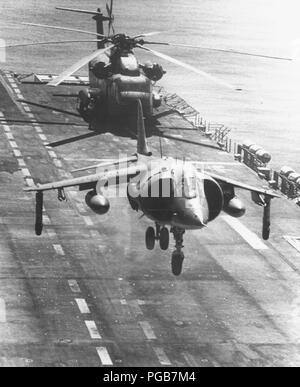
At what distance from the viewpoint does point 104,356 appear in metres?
48.2

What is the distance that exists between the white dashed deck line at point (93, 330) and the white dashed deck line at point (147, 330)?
238cm

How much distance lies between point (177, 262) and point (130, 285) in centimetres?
332

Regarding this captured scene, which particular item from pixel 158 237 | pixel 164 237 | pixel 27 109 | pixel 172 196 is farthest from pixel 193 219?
pixel 27 109

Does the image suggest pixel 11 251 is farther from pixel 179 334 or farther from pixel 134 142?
pixel 134 142

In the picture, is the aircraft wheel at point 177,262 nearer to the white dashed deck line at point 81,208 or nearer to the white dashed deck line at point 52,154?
the white dashed deck line at point 81,208

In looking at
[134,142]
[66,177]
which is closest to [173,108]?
[134,142]

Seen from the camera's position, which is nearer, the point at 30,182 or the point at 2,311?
the point at 2,311

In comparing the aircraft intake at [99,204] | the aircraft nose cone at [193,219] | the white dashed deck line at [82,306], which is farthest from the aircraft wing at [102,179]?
the aircraft nose cone at [193,219]

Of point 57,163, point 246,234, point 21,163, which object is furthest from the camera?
point 57,163

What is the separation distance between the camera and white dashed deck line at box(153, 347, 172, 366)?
47.9m

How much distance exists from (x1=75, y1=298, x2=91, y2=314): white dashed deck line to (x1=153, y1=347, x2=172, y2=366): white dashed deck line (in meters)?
5.44

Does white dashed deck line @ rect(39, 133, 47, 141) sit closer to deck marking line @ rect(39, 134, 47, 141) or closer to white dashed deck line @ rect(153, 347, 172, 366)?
deck marking line @ rect(39, 134, 47, 141)

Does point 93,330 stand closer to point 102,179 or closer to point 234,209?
point 102,179

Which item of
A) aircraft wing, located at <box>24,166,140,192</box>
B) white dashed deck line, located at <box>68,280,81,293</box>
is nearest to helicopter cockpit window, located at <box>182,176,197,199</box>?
aircraft wing, located at <box>24,166,140,192</box>
